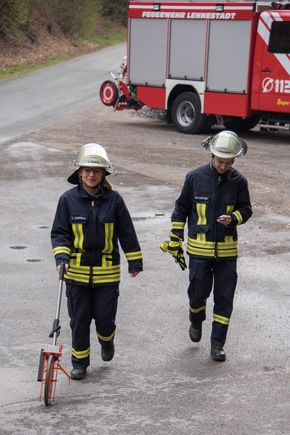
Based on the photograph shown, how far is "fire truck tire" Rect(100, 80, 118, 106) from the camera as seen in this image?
73.6 ft

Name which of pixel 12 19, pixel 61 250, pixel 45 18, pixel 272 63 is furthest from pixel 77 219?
pixel 45 18

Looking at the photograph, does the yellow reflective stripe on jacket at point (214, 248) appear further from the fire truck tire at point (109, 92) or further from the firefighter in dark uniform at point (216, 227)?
the fire truck tire at point (109, 92)

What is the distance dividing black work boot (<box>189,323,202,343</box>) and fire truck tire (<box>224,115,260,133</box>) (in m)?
14.8

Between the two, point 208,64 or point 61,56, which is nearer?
point 208,64

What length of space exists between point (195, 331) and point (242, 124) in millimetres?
15358

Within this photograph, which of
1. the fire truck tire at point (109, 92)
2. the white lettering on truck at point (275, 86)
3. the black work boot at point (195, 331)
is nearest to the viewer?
the black work boot at point (195, 331)

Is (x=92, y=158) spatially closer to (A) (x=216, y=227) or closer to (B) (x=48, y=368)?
(A) (x=216, y=227)

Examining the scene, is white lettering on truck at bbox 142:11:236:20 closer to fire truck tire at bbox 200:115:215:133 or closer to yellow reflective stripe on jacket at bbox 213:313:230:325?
fire truck tire at bbox 200:115:215:133

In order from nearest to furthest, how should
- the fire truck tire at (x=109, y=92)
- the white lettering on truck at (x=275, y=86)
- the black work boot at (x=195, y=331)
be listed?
the black work boot at (x=195, y=331), the white lettering on truck at (x=275, y=86), the fire truck tire at (x=109, y=92)

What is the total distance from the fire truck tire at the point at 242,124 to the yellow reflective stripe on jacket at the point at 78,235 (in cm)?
1558

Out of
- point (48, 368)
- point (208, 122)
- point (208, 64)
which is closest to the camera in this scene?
point (48, 368)

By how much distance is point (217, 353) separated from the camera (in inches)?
254

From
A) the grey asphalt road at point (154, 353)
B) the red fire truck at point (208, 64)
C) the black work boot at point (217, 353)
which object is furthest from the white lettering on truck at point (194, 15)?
the black work boot at point (217, 353)

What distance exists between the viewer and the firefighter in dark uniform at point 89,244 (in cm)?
599
